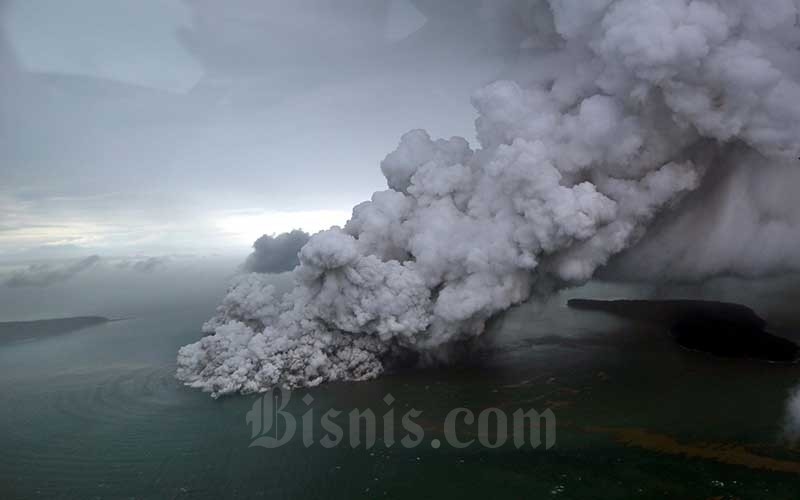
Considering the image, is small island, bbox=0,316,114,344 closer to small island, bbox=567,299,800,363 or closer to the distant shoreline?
the distant shoreline

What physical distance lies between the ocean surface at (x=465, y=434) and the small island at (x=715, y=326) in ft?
6.51

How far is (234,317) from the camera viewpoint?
5006 centimetres

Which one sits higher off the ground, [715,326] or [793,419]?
[715,326]

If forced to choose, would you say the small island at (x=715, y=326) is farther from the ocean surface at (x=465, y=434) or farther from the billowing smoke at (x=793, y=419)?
the billowing smoke at (x=793, y=419)

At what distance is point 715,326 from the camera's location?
5197 cm

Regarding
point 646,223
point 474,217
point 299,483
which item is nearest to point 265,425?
point 299,483

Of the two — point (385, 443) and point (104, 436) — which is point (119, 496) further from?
point (385, 443)

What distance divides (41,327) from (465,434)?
76.9 meters

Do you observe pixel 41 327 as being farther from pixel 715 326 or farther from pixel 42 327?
pixel 715 326

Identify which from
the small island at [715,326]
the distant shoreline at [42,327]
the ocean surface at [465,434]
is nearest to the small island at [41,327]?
the distant shoreline at [42,327]

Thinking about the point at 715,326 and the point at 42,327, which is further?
the point at 42,327

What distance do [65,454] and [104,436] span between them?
2.46m

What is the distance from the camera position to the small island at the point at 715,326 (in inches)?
1741

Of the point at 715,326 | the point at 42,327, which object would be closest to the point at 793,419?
the point at 715,326
